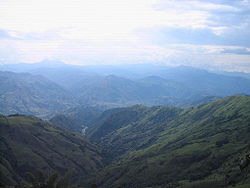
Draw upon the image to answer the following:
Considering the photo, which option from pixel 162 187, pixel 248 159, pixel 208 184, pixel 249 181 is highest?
pixel 248 159

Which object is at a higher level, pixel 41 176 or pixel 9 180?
pixel 41 176

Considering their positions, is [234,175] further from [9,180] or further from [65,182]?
[9,180]

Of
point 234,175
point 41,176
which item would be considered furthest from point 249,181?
point 41,176

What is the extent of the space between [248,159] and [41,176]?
6791 cm

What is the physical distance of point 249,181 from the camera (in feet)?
395

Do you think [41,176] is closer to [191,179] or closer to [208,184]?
[208,184]

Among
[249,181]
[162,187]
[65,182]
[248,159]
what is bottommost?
[162,187]

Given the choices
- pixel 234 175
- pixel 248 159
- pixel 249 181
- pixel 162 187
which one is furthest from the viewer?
pixel 162 187

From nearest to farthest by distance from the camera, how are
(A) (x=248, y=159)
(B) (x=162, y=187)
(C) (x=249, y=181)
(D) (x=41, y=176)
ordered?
(A) (x=248, y=159), (D) (x=41, y=176), (C) (x=249, y=181), (B) (x=162, y=187)

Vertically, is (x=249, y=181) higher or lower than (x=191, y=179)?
higher

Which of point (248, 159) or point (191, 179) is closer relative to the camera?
point (248, 159)

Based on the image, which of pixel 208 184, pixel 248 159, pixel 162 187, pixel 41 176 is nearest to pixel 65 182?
pixel 41 176

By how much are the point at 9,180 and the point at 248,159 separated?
16877cm

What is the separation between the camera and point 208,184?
156000mm
